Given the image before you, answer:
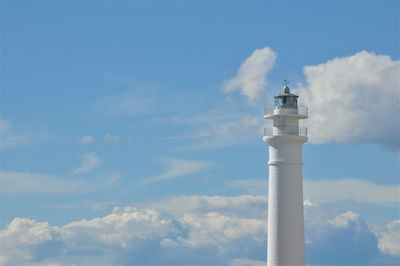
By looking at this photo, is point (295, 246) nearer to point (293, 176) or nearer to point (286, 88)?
point (293, 176)

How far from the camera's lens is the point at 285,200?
254 ft

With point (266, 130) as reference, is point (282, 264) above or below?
below

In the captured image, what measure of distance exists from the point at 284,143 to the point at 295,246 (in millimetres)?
5691

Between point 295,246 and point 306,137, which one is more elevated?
point 306,137

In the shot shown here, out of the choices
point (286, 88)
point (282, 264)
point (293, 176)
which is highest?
point (286, 88)

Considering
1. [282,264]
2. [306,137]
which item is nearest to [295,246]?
[282,264]

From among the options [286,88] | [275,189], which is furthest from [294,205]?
[286,88]

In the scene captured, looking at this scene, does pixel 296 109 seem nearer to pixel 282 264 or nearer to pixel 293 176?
pixel 293 176

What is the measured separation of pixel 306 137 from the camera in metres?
78.1

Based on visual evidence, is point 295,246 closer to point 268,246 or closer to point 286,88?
point 268,246

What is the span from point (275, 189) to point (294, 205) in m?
1.36

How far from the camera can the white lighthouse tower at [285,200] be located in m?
77.2

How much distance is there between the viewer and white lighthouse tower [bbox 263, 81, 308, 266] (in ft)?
253

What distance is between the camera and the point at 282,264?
77.0 meters
